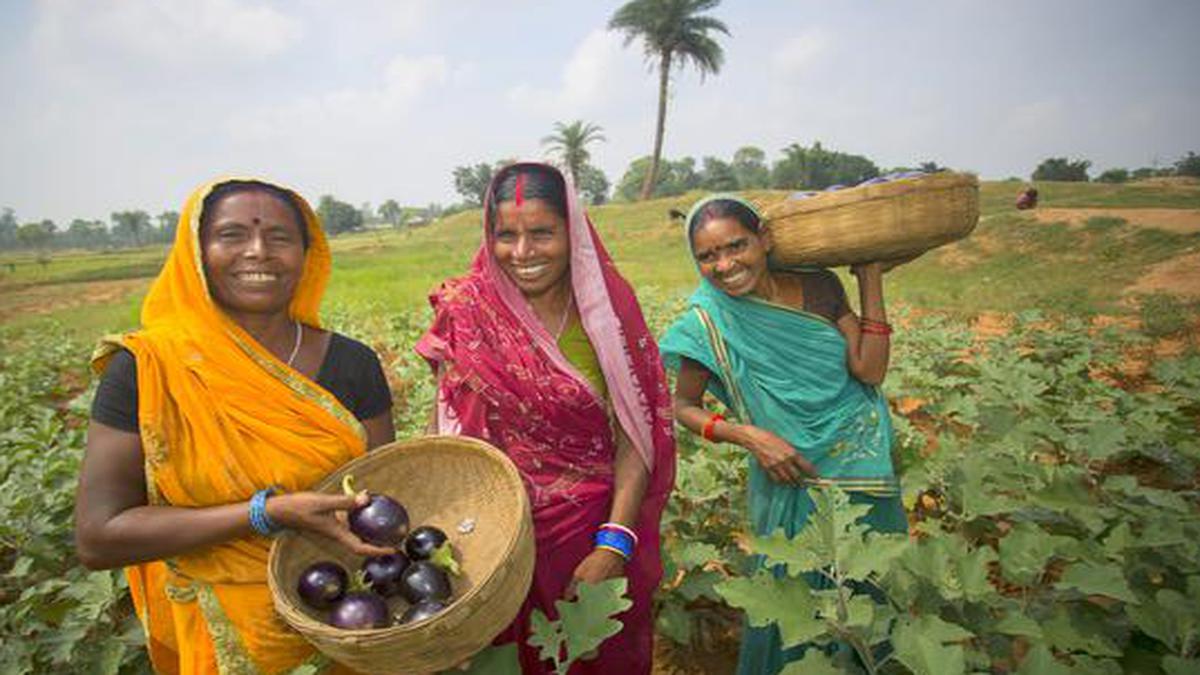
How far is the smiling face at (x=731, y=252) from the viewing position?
2.27 m

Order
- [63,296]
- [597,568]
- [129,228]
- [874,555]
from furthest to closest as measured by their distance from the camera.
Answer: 1. [129,228]
2. [63,296]
3. [597,568]
4. [874,555]

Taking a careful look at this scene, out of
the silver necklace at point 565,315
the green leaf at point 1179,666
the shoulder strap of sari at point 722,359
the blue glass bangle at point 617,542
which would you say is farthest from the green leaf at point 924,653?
the silver necklace at point 565,315

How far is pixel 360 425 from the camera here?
1943 millimetres

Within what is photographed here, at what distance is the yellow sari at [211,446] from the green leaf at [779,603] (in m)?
1.17

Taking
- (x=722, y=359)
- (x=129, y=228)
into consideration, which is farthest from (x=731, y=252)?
(x=129, y=228)

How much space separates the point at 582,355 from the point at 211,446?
109 centimetres

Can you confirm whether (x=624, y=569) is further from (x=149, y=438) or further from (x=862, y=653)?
(x=149, y=438)

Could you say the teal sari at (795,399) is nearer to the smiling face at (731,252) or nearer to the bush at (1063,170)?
the smiling face at (731,252)

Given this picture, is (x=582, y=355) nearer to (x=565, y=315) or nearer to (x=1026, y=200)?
(x=565, y=315)

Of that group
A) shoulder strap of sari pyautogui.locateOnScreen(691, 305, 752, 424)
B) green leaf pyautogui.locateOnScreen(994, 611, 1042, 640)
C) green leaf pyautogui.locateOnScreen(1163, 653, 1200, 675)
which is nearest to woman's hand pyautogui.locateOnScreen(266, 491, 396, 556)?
shoulder strap of sari pyautogui.locateOnScreen(691, 305, 752, 424)

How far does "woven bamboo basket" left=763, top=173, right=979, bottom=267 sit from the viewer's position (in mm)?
1994

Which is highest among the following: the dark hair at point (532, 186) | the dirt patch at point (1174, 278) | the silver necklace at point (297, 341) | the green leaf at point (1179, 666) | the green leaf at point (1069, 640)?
the dark hair at point (532, 186)

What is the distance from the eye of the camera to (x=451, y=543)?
72.7 inches

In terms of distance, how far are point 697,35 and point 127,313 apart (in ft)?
111
